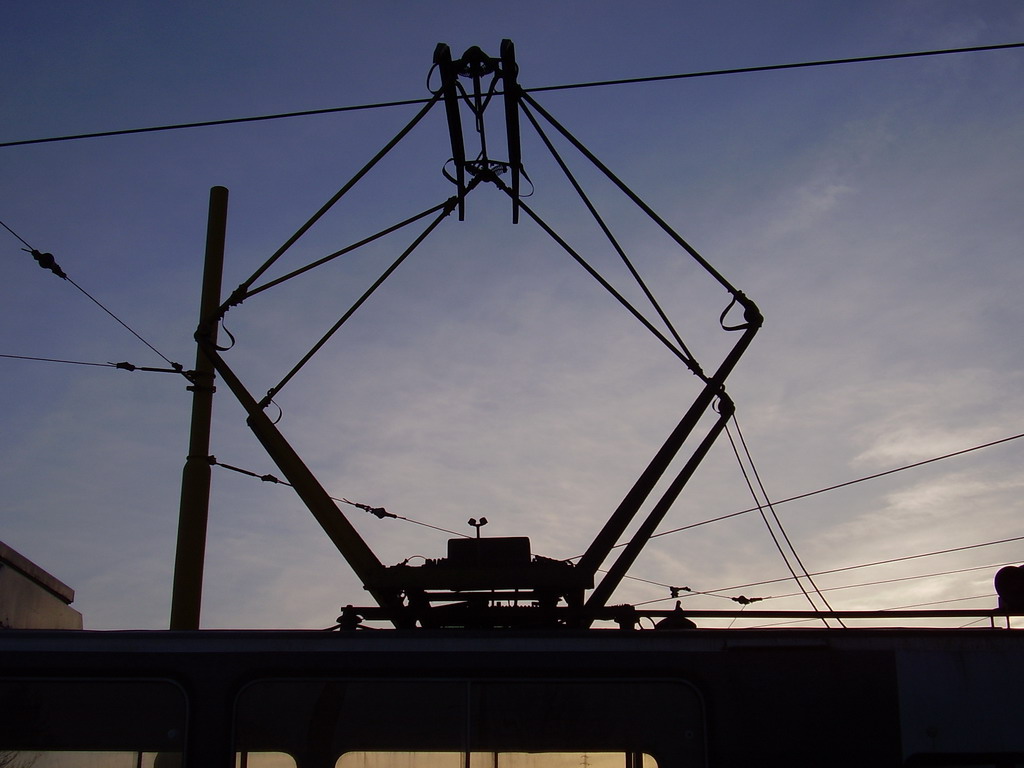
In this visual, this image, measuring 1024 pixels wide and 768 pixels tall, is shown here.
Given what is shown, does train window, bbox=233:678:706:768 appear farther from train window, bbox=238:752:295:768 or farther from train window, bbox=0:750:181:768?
train window, bbox=0:750:181:768

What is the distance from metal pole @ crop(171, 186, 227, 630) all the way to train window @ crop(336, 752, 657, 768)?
3.67 metres

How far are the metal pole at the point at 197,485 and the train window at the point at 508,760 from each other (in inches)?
145

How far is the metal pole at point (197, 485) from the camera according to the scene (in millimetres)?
8500

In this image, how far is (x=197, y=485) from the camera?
904cm

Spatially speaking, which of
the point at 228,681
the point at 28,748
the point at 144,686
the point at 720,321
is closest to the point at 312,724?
the point at 228,681

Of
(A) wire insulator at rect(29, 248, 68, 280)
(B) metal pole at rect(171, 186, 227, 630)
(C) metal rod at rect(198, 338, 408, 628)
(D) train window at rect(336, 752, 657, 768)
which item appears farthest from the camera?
(A) wire insulator at rect(29, 248, 68, 280)

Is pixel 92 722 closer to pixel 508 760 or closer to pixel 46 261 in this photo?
pixel 508 760

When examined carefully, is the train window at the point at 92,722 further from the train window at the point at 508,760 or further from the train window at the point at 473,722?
the train window at the point at 508,760

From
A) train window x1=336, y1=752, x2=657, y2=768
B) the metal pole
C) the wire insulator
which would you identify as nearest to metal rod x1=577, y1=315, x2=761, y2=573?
train window x1=336, y1=752, x2=657, y2=768

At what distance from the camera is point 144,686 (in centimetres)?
499

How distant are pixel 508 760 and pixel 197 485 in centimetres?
520

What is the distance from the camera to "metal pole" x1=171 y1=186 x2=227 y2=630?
8500mm

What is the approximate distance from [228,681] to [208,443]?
4744 mm

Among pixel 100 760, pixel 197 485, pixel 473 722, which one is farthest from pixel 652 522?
pixel 197 485
